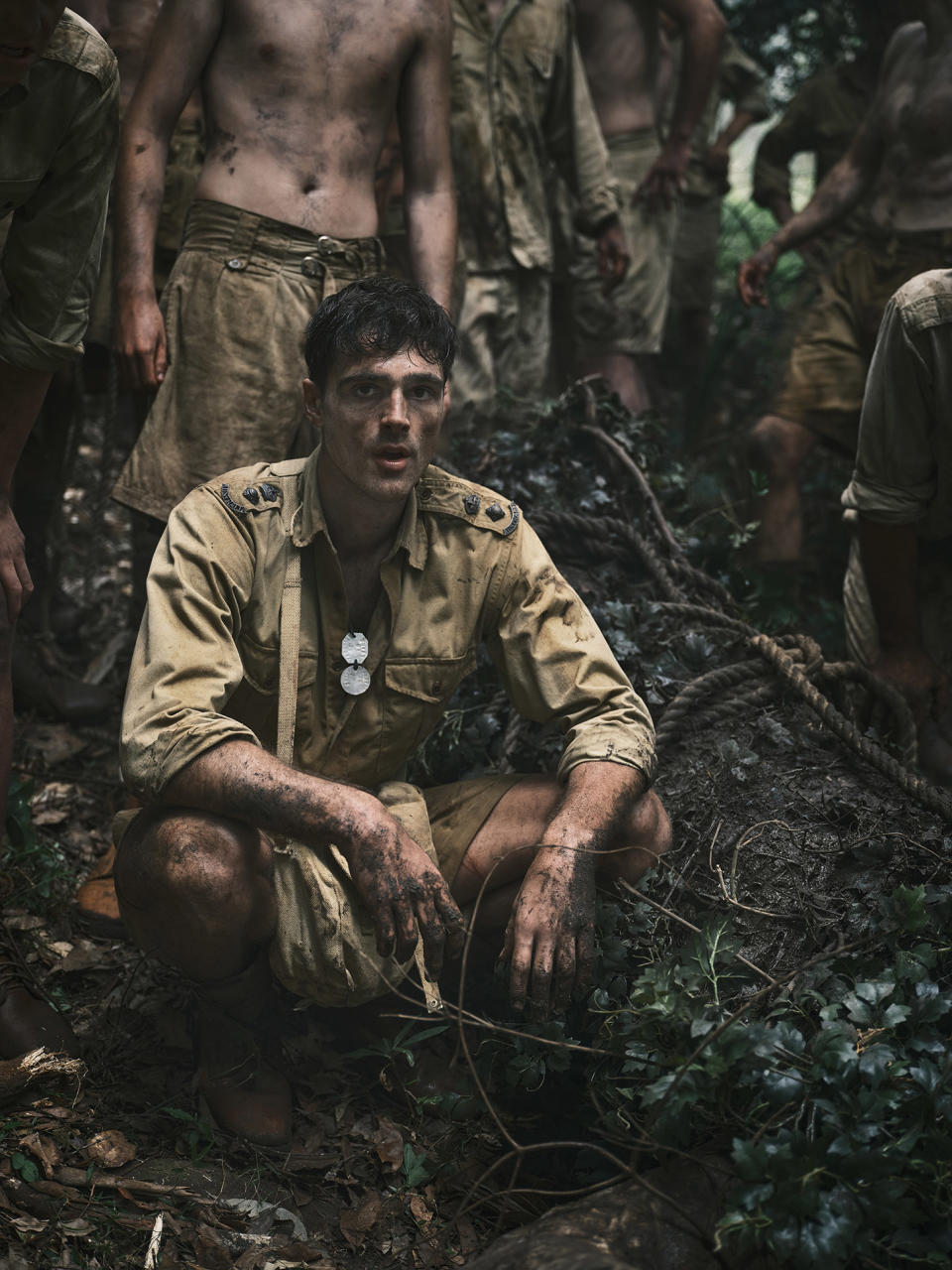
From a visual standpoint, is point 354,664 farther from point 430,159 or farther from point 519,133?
point 519,133

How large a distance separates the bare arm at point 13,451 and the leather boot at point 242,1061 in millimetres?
955

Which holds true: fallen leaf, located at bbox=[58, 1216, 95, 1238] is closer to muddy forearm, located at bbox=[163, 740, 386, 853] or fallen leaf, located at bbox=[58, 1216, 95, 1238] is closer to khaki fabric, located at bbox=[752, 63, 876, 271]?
muddy forearm, located at bbox=[163, 740, 386, 853]

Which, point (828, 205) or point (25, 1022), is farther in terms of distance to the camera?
point (828, 205)

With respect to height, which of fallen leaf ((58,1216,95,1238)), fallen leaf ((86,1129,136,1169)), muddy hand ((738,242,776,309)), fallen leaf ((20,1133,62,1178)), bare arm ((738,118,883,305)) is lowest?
fallen leaf ((86,1129,136,1169))

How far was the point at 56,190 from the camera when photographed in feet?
9.03

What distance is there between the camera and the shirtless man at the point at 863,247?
5008mm

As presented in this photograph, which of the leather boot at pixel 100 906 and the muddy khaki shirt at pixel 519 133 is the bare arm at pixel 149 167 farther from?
the muddy khaki shirt at pixel 519 133

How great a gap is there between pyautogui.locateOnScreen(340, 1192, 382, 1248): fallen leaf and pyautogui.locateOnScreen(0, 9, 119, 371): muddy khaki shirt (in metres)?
1.93

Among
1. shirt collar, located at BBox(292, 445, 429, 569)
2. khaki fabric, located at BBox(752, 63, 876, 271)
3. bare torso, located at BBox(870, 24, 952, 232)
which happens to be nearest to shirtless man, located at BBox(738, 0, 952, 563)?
bare torso, located at BBox(870, 24, 952, 232)

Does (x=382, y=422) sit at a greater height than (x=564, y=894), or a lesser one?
greater

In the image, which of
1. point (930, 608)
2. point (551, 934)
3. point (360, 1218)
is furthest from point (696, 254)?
point (360, 1218)

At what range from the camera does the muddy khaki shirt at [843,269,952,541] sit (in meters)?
3.49

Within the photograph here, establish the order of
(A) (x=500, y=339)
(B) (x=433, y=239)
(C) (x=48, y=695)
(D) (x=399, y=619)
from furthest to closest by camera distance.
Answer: (A) (x=500, y=339)
(C) (x=48, y=695)
(B) (x=433, y=239)
(D) (x=399, y=619)

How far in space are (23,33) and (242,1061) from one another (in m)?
2.11
